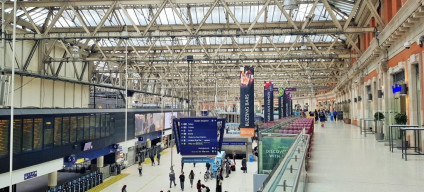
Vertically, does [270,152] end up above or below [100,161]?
above

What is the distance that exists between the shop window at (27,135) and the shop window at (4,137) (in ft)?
4.26

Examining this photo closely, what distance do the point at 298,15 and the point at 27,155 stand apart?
23011 mm

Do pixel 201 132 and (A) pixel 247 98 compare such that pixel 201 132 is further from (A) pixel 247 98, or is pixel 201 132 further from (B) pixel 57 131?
(B) pixel 57 131

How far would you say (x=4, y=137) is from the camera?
14.3 m

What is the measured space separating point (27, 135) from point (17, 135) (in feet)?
2.36

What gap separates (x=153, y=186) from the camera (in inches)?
894

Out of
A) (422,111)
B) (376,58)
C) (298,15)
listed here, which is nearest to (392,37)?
(422,111)

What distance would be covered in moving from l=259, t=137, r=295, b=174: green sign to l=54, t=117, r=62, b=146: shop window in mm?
13132

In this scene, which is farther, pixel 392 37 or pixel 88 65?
pixel 88 65

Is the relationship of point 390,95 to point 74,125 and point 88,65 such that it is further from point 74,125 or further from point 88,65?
point 88,65

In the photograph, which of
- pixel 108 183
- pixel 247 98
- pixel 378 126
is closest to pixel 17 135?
pixel 108 183

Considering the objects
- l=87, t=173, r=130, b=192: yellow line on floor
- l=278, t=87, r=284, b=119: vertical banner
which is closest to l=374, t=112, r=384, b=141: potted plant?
l=278, t=87, r=284, b=119: vertical banner

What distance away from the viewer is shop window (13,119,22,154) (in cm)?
1512

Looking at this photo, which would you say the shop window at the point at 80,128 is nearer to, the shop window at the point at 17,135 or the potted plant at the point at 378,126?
the shop window at the point at 17,135
